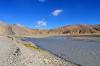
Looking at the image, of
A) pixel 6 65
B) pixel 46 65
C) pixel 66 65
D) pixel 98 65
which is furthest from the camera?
pixel 98 65

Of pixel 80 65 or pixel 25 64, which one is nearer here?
pixel 25 64

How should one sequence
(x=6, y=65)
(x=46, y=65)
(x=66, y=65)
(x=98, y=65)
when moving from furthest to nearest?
1. (x=98, y=65)
2. (x=66, y=65)
3. (x=46, y=65)
4. (x=6, y=65)

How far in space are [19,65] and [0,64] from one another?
1.58m

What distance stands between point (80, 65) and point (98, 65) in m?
1.72

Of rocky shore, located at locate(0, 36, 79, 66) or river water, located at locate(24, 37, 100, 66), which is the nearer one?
rocky shore, located at locate(0, 36, 79, 66)

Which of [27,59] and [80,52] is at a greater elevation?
[27,59]

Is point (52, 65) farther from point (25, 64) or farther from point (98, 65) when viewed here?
point (98, 65)

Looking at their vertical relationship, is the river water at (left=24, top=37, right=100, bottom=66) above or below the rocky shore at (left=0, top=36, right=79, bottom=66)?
below

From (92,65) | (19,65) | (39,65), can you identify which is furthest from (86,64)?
(19,65)

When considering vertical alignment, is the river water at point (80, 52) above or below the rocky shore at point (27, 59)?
below

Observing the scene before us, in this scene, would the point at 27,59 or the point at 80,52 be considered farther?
the point at 80,52

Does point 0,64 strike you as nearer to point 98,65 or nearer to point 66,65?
point 66,65

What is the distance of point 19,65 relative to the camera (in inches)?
579

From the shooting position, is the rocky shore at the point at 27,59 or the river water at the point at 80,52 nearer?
the rocky shore at the point at 27,59
